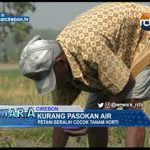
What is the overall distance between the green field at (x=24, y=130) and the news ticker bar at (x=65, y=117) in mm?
122

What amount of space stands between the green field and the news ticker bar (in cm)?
12

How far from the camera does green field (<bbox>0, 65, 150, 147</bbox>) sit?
14.3ft

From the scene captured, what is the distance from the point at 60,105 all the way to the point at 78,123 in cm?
22

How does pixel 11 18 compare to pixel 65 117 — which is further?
pixel 11 18

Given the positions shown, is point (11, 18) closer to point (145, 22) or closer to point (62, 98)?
point (62, 98)

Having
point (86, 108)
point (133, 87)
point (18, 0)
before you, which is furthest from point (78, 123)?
point (18, 0)

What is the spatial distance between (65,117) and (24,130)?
0.56 m

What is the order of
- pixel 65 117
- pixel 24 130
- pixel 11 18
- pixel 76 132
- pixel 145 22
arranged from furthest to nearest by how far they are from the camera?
pixel 24 130 < pixel 11 18 < pixel 65 117 < pixel 76 132 < pixel 145 22

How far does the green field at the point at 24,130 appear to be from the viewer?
4363 millimetres

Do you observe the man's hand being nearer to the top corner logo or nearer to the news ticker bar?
the news ticker bar

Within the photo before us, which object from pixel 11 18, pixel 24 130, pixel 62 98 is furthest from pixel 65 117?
pixel 11 18

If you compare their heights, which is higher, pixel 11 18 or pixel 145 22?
Answer: pixel 145 22

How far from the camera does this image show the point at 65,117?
412 centimetres

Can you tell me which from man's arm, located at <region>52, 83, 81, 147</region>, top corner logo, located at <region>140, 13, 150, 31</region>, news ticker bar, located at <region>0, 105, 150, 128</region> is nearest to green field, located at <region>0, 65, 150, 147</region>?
news ticker bar, located at <region>0, 105, 150, 128</region>
